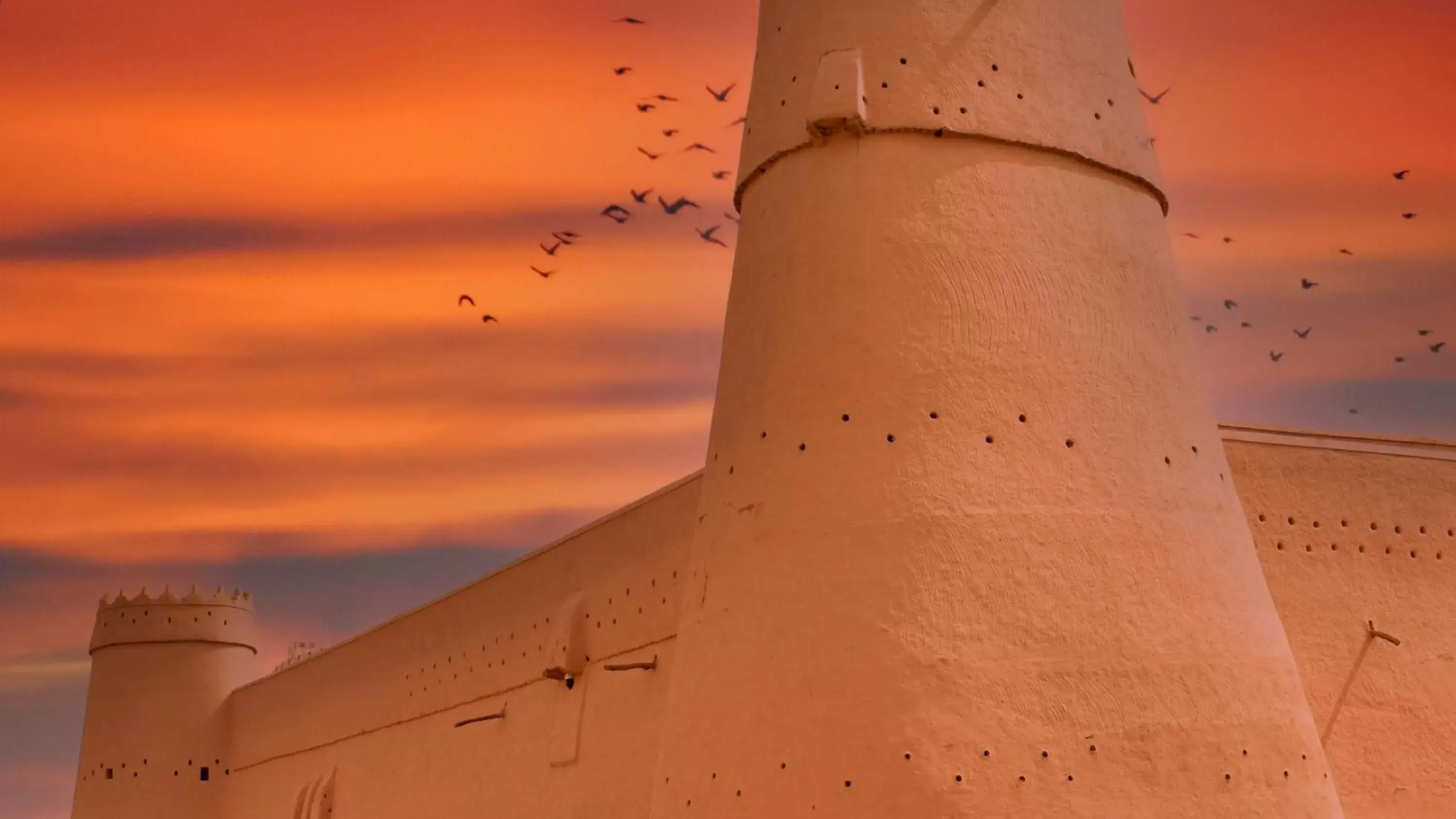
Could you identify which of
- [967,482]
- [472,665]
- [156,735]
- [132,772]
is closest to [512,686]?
[472,665]

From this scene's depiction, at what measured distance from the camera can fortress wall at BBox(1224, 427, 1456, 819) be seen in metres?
10.7

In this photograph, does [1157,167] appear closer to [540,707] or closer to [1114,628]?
[1114,628]

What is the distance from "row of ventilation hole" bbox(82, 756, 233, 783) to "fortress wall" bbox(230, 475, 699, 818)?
3474 millimetres

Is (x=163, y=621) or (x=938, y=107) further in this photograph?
(x=163, y=621)

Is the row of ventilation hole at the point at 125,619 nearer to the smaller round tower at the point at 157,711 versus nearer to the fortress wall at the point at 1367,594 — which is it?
the smaller round tower at the point at 157,711

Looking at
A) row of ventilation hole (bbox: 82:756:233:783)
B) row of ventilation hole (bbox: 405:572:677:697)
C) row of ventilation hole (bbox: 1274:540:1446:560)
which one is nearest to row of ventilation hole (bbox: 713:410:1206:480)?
row of ventilation hole (bbox: 1274:540:1446:560)

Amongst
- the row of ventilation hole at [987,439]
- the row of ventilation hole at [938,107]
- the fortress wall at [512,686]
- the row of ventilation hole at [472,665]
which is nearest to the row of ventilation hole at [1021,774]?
the row of ventilation hole at [987,439]

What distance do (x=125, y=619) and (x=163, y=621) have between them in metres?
0.58

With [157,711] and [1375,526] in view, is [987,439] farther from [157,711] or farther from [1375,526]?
A: [157,711]

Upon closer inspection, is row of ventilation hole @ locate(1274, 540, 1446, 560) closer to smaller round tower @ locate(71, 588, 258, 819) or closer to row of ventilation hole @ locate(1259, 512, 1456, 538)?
row of ventilation hole @ locate(1259, 512, 1456, 538)

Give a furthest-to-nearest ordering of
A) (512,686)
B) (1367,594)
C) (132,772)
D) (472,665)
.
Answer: (132,772), (472,665), (512,686), (1367,594)

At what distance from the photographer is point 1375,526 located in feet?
36.5

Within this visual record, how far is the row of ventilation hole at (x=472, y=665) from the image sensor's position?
43.6 ft

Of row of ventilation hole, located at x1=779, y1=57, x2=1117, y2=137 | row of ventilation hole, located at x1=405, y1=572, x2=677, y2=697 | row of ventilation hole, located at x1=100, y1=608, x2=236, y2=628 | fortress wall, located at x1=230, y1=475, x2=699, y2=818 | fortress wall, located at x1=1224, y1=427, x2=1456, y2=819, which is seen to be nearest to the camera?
row of ventilation hole, located at x1=779, y1=57, x2=1117, y2=137
